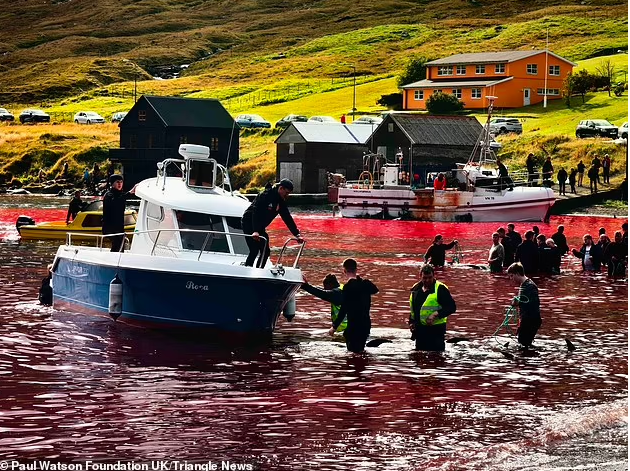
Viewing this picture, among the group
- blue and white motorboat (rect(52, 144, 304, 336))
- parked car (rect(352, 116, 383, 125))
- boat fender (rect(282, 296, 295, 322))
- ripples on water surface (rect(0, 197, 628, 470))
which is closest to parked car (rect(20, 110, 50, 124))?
parked car (rect(352, 116, 383, 125))

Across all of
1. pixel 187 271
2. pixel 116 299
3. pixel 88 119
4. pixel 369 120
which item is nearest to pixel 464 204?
pixel 369 120

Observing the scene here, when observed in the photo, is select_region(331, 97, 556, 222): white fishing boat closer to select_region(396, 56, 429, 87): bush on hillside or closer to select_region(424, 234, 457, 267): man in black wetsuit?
select_region(424, 234, 457, 267): man in black wetsuit

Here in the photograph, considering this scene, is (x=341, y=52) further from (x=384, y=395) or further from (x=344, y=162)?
(x=384, y=395)

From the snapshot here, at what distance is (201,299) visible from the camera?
2153 cm

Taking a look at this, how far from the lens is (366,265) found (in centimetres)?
3766

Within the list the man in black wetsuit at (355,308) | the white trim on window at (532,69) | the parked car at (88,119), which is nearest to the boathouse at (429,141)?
the white trim on window at (532,69)

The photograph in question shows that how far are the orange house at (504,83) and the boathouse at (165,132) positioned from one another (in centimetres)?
2407

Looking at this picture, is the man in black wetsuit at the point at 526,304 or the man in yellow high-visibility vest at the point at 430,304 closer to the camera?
the man in yellow high-visibility vest at the point at 430,304

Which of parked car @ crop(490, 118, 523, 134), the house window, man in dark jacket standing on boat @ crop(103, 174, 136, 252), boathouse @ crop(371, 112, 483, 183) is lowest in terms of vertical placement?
man in dark jacket standing on boat @ crop(103, 174, 136, 252)

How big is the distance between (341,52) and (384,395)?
17680 cm

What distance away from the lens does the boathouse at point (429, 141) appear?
81.4m

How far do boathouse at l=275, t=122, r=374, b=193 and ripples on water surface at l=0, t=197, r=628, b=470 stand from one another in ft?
202

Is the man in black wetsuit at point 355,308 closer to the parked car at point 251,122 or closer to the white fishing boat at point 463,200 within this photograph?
the white fishing boat at point 463,200

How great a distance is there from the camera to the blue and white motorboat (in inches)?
835
